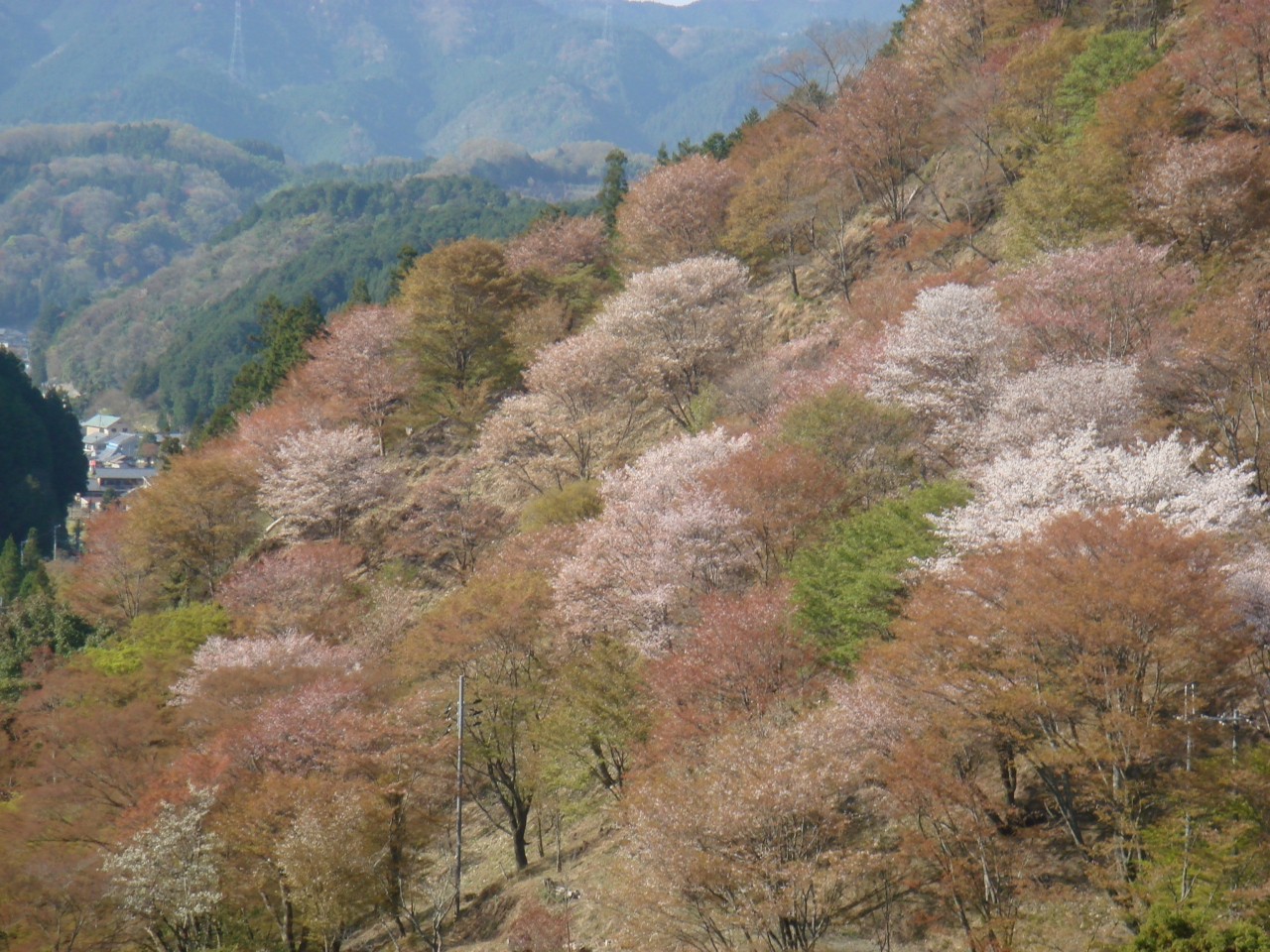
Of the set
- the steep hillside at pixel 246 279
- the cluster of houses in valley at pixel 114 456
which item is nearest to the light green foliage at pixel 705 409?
the cluster of houses in valley at pixel 114 456

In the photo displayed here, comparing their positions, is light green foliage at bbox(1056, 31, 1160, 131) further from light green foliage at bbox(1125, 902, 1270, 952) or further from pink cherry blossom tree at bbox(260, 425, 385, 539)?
pink cherry blossom tree at bbox(260, 425, 385, 539)

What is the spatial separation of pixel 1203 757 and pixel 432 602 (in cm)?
2694

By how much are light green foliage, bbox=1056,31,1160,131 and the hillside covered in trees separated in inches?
8.8

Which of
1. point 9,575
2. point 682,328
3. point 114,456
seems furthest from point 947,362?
point 114,456

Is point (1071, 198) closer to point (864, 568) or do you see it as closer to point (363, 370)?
point (864, 568)

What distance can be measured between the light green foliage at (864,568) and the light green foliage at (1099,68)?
2360 cm

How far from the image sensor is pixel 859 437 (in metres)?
27.1

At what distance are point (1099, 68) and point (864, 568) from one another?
28383 millimetres

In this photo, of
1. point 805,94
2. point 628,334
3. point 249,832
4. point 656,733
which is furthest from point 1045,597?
point 805,94

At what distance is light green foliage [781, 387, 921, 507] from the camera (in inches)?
1054

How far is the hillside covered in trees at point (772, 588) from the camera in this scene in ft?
51.2

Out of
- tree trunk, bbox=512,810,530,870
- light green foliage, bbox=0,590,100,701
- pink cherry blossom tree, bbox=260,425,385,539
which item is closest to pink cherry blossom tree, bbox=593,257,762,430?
pink cherry blossom tree, bbox=260,425,385,539

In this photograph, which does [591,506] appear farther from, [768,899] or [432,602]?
[768,899]

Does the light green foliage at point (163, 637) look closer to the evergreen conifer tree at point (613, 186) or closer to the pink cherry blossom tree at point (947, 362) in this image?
the pink cherry blossom tree at point (947, 362)
